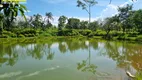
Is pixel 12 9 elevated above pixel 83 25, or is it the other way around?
pixel 83 25

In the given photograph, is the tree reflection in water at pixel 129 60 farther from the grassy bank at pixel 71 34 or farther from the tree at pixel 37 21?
the tree at pixel 37 21

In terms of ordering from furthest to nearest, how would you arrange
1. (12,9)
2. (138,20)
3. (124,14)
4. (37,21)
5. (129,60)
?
(37,21)
(124,14)
(138,20)
(129,60)
(12,9)

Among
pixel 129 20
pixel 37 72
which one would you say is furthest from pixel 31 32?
pixel 37 72

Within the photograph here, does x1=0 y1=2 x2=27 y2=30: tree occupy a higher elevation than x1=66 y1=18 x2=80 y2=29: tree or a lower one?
lower

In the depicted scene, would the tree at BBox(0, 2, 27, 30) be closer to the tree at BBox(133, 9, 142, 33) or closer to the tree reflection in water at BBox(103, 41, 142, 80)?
the tree reflection in water at BBox(103, 41, 142, 80)

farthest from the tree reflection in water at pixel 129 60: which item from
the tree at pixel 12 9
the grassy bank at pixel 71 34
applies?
the grassy bank at pixel 71 34

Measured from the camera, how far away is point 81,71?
10570 millimetres

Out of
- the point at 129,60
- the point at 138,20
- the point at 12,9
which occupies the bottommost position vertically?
the point at 129,60

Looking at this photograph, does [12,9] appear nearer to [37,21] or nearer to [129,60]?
[129,60]

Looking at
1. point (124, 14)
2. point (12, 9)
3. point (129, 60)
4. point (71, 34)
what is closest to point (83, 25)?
point (71, 34)

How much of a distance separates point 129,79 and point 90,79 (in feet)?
5.44

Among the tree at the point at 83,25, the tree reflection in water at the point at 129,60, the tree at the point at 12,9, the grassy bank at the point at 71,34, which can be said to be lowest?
the tree reflection in water at the point at 129,60

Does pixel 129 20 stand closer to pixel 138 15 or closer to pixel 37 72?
pixel 138 15

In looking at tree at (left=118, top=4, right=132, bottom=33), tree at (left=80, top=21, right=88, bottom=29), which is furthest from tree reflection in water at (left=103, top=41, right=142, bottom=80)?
tree at (left=80, top=21, right=88, bottom=29)
